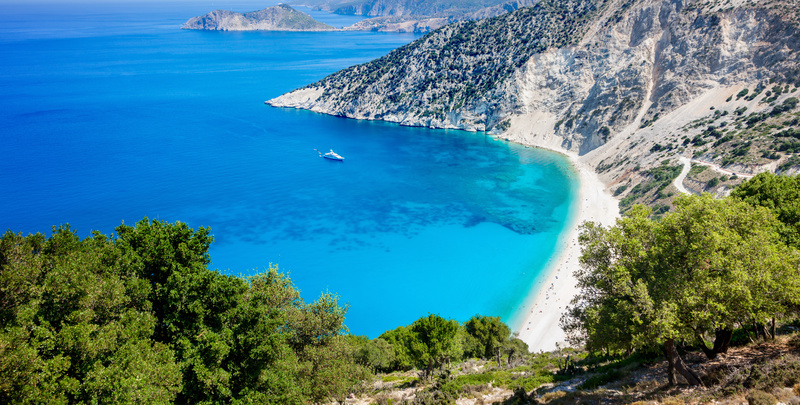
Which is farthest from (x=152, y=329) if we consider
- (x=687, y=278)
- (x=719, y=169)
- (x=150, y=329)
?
(x=719, y=169)

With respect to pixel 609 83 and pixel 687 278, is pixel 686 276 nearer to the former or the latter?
pixel 687 278

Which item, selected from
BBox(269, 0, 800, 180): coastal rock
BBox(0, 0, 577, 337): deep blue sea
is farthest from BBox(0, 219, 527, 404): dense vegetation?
BBox(269, 0, 800, 180): coastal rock

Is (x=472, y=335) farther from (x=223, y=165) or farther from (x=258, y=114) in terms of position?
(x=258, y=114)

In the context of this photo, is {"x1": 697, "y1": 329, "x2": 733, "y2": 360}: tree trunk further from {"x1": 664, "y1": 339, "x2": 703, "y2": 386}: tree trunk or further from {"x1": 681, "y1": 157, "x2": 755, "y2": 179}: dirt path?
{"x1": 681, "y1": 157, "x2": 755, "y2": 179}: dirt path

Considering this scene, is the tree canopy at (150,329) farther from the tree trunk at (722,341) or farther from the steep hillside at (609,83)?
the steep hillside at (609,83)

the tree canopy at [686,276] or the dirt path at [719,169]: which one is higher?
the tree canopy at [686,276]

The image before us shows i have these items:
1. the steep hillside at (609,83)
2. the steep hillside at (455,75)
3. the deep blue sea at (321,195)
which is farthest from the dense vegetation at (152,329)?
the steep hillside at (455,75)
